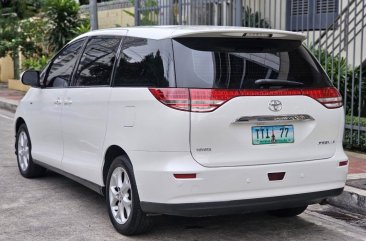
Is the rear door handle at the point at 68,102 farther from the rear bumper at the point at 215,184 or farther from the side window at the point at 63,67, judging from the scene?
the rear bumper at the point at 215,184

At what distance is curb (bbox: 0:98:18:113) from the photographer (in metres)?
15.4

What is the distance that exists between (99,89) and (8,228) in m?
1.43

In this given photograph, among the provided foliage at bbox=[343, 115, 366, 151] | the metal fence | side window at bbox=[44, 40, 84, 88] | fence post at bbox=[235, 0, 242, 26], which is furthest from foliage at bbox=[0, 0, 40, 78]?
foliage at bbox=[343, 115, 366, 151]

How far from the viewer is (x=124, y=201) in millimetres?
4809

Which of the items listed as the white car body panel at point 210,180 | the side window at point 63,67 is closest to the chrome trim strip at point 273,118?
the white car body panel at point 210,180

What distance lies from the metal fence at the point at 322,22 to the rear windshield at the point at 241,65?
122 inches

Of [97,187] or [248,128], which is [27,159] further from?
[248,128]

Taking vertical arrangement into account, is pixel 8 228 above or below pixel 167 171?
below

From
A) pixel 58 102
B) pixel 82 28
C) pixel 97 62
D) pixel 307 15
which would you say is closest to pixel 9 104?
pixel 82 28

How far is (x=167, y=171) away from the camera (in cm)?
426

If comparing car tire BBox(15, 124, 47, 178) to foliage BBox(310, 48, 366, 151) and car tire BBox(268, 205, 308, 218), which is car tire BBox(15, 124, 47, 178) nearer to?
car tire BBox(268, 205, 308, 218)

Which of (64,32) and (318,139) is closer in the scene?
(318,139)

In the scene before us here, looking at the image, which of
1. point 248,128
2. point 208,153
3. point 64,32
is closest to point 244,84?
point 248,128

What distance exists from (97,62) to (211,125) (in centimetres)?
166
